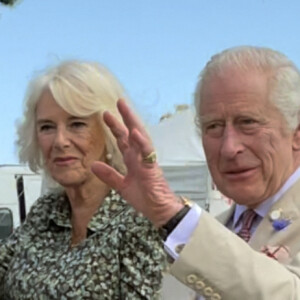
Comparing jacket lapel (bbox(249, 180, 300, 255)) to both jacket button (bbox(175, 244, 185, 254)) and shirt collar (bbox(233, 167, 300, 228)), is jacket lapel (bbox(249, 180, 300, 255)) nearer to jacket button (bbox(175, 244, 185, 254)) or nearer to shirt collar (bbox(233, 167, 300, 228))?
shirt collar (bbox(233, 167, 300, 228))

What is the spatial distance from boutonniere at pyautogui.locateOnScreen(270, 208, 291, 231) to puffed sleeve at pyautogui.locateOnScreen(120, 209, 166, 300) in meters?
0.45

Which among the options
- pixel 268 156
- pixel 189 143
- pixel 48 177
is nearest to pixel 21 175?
pixel 189 143

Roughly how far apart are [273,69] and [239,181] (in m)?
0.30

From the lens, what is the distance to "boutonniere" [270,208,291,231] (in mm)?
1714

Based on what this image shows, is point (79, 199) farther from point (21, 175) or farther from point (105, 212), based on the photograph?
point (21, 175)

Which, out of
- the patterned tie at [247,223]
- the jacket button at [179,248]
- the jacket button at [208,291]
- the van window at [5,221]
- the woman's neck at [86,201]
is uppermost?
the jacket button at [179,248]

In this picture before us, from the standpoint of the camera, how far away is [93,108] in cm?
226

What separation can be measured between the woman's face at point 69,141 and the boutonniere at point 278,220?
731 millimetres

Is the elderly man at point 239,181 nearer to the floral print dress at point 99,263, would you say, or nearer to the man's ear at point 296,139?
the man's ear at point 296,139

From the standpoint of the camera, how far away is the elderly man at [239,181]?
4.55ft

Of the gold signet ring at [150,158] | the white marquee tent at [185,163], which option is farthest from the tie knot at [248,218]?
the white marquee tent at [185,163]

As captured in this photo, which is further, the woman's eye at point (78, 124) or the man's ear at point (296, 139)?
the woman's eye at point (78, 124)

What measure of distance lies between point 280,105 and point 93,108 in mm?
733

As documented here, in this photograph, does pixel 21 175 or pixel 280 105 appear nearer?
pixel 280 105
